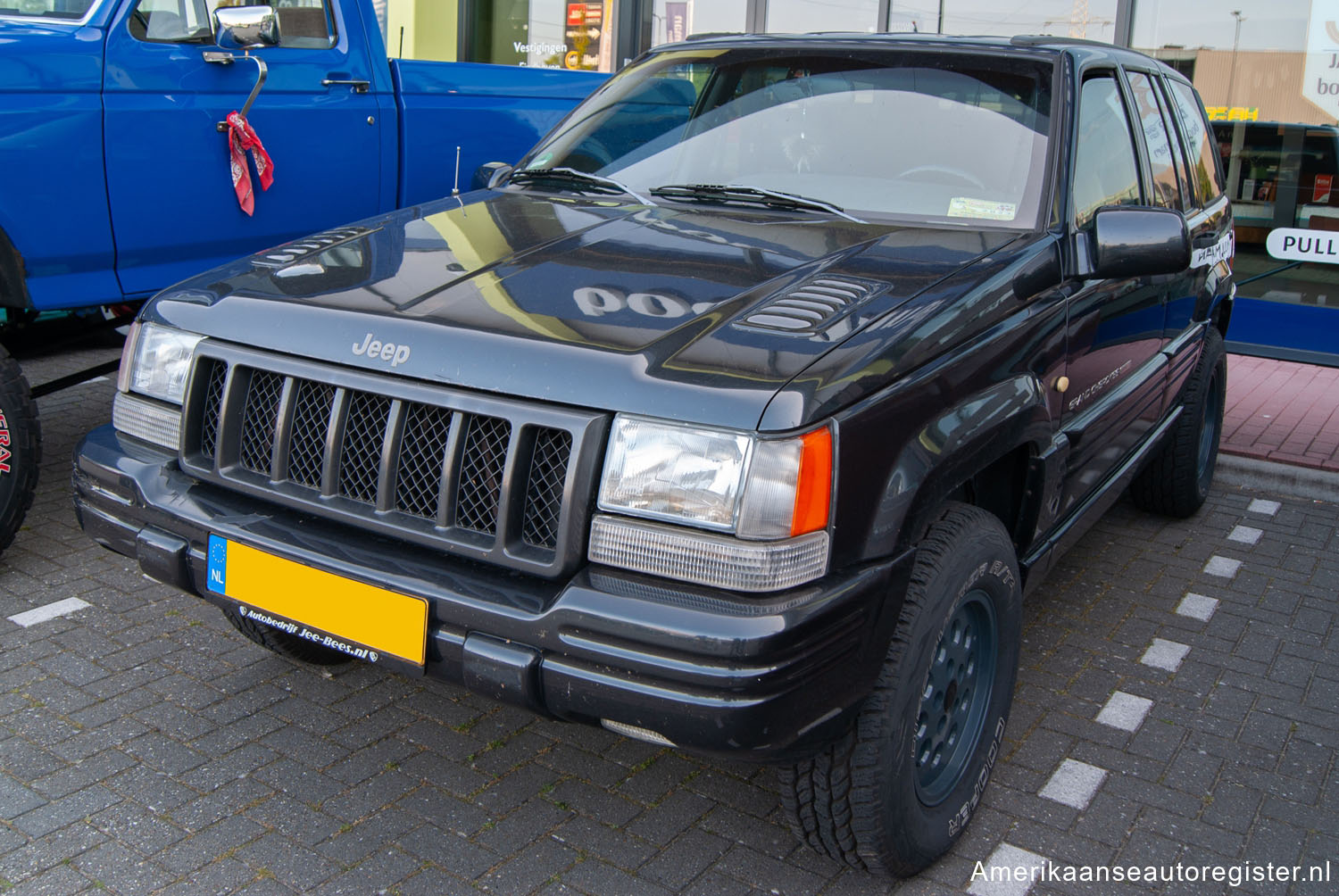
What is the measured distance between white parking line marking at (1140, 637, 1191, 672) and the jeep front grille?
239cm

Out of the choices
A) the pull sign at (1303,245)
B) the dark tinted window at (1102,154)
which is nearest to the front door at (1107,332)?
the dark tinted window at (1102,154)

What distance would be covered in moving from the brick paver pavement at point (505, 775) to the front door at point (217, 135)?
129 cm

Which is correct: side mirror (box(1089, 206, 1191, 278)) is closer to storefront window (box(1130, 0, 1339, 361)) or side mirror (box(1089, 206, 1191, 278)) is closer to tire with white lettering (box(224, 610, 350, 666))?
tire with white lettering (box(224, 610, 350, 666))

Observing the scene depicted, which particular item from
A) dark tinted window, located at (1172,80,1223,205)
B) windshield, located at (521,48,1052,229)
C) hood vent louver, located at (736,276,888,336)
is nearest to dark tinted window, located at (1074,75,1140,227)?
windshield, located at (521,48,1052,229)

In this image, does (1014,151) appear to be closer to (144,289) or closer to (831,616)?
(831,616)

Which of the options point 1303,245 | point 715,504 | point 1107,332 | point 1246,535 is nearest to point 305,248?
point 715,504

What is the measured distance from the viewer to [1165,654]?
3781mm

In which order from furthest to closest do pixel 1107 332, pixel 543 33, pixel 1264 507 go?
pixel 543 33 < pixel 1264 507 < pixel 1107 332

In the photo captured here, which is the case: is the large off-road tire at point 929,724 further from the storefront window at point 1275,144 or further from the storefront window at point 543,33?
the storefront window at point 543,33

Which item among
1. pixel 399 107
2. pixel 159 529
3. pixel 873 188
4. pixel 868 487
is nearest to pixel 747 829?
pixel 868 487

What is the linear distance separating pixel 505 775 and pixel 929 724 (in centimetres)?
110

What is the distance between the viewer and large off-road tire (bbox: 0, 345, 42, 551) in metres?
3.75

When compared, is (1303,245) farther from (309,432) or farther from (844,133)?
(309,432)

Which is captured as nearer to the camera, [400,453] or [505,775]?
[400,453]
